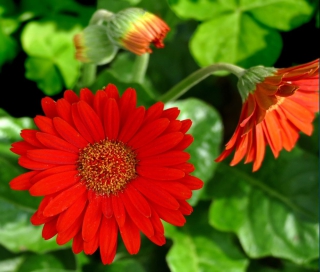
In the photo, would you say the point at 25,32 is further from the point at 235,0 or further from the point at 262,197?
the point at 262,197

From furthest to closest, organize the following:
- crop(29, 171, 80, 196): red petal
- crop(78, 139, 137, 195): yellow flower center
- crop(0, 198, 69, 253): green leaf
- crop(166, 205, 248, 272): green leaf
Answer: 1. crop(166, 205, 248, 272): green leaf
2. crop(0, 198, 69, 253): green leaf
3. crop(78, 139, 137, 195): yellow flower center
4. crop(29, 171, 80, 196): red petal

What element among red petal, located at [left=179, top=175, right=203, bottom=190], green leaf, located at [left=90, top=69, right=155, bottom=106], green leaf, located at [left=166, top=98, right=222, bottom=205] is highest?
red petal, located at [left=179, top=175, right=203, bottom=190]

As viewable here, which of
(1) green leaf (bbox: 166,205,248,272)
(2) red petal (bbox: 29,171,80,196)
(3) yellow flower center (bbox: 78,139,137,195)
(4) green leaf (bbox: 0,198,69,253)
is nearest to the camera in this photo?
(2) red petal (bbox: 29,171,80,196)

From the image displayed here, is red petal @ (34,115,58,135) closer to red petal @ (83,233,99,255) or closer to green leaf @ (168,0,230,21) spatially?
red petal @ (83,233,99,255)

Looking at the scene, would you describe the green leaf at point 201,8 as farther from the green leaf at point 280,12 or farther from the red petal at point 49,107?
the red petal at point 49,107

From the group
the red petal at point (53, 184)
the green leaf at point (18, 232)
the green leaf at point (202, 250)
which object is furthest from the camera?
the green leaf at point (202, 250)

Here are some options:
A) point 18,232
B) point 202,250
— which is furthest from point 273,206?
point 18,232

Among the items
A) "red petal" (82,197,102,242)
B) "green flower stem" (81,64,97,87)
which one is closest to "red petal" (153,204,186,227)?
"red petal" (82,197,102,242)

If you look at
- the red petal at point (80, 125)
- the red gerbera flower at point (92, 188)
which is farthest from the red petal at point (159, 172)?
the red petal at point (80, 125)
